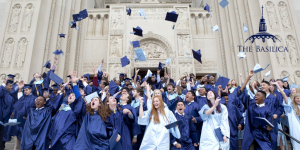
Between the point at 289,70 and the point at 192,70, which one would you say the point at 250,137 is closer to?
the point at 289,70

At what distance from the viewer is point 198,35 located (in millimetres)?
12594

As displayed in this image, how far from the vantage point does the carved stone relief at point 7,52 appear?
8.95m

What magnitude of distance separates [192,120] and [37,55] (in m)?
8.51

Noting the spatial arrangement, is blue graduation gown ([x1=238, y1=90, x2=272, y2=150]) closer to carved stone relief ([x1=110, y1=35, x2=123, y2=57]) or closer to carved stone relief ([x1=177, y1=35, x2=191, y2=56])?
carved stone relief ([x1=177, y1=35, x2=191, y2=56])

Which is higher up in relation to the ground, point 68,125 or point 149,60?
point 149,60

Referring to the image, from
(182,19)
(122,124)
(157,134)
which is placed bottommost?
(157,134)

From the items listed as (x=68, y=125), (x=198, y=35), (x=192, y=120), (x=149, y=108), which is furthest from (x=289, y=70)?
(x=68, y=125)

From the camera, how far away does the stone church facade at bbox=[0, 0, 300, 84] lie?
9141mm

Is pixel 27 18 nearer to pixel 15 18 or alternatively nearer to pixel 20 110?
pixel 15 18

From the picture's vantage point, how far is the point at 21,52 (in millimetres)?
9180

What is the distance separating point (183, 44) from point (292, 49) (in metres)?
5.30

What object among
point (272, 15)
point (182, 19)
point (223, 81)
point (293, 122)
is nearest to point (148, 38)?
point (182, 19)

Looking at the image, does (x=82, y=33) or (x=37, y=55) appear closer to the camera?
(x=37, y=55)

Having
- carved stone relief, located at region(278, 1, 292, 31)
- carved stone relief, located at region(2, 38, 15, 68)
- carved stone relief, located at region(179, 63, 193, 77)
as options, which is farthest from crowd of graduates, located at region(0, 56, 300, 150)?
carved stone relief, located at region(179, 63, 193, 77)
